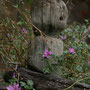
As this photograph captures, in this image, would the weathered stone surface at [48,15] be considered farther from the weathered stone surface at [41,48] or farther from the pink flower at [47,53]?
the pink flower at [47,53]

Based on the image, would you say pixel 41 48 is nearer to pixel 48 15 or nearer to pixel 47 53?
pixel 47 53

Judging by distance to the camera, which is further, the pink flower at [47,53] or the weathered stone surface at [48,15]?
the weathered stone surface at [48,15]

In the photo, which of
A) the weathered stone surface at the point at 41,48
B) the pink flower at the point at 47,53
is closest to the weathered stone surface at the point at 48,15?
the weathered stone surface at the point at 41,48

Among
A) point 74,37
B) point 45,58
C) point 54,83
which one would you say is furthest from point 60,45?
point 74,37

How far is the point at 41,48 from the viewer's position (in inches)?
81.0

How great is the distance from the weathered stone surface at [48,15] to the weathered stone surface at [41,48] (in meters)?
0.12

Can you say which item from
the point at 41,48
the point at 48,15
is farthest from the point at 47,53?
the point at 48,15

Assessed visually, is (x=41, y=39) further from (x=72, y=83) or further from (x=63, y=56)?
(x=72, y=83)

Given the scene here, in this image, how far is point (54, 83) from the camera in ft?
6.29

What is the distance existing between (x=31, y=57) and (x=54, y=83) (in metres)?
0.39

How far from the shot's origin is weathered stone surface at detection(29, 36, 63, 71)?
2.03 m

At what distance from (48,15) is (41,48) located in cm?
34

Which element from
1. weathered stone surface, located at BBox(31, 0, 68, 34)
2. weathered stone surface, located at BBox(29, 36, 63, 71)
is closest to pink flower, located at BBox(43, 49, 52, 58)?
weathered stone surface, located at BBox(29, 36, 63, 71)

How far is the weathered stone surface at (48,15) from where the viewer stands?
2.01 metres
